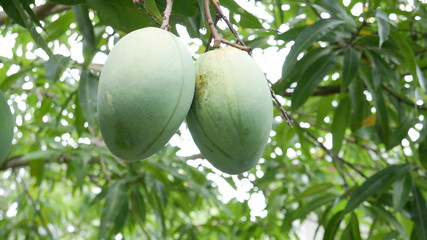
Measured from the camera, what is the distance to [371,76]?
147 centimetres

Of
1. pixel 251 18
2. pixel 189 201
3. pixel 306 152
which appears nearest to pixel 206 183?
pixel 189 201

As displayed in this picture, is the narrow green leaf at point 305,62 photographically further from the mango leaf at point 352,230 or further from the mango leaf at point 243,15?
the mango leaf at point 352,230

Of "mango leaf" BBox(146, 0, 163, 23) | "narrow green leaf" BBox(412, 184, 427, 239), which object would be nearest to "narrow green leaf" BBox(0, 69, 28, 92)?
"mango leaf" BBox(146, 0, 163, 23)

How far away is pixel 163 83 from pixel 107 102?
65mm

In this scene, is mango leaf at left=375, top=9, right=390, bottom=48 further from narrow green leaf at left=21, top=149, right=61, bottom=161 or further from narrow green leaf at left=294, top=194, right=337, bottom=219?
narrow green leaf at left=21, top=149, right=61, bottom=161

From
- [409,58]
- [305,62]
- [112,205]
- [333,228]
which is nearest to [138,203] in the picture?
[112,205]

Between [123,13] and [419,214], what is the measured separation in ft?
3.24

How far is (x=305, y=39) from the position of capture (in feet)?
3.80

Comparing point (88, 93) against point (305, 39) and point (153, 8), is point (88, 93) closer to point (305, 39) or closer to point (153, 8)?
point (305, 39)

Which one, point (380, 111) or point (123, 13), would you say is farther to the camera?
point (380, 111)

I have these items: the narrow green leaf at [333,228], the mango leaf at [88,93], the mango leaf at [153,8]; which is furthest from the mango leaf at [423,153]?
the mango leaf at [153,8]

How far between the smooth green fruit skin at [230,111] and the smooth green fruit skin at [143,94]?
28 millimetres

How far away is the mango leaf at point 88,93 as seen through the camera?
1.36m

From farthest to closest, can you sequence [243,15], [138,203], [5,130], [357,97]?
[138,203], [357,97], [243,15], [5,130]
